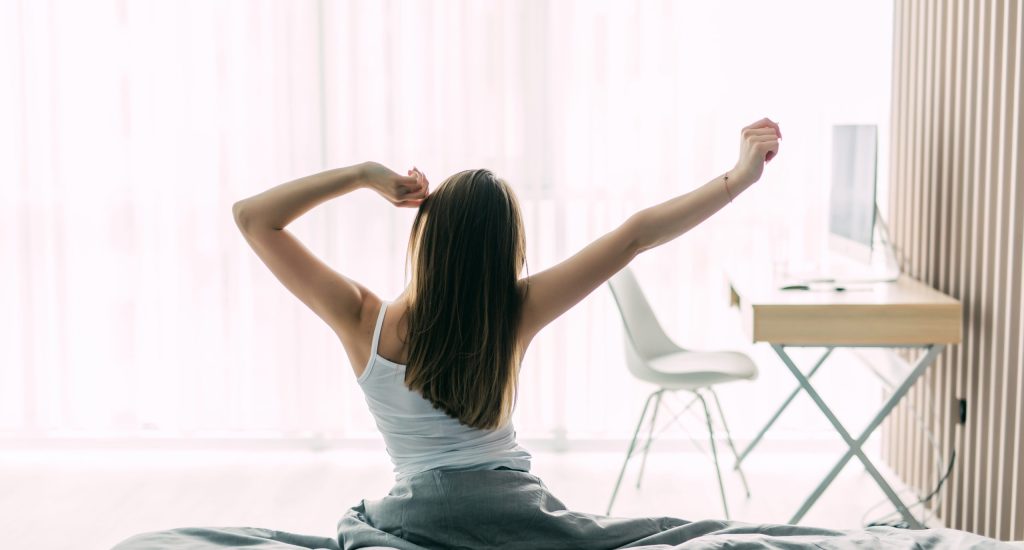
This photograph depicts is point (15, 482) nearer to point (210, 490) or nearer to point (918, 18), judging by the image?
point (210, 490)

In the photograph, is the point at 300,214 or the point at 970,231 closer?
the point at 300,214

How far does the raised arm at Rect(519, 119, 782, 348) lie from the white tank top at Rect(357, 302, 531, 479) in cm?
19

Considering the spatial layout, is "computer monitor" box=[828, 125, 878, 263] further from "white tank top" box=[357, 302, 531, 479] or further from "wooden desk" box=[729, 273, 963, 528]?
"white tank top" box=[357, 302, 531, 479]

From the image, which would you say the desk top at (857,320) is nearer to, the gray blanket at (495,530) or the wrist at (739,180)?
the wrist at (739,180)

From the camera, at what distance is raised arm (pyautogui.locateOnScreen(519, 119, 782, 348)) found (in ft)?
5.91

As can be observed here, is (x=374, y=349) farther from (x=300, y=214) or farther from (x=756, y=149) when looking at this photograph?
(x=756, y=149)

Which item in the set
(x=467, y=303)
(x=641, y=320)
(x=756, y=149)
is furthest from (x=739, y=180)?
(x=641, y=320)

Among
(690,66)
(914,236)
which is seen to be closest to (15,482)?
(690,66)

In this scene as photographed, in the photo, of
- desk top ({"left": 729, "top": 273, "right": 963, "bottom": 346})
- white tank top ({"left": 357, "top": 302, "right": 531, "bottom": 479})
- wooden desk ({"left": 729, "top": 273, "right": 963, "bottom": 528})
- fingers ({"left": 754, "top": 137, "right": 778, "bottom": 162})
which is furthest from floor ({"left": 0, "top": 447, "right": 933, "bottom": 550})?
fingers ({"left": 754, "top": 137, "right": 778, "bottom": 162})

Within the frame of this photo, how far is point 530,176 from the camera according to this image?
427 centimetres

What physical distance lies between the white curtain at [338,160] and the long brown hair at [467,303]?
250 centimetres

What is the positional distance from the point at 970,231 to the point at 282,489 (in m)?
2.49

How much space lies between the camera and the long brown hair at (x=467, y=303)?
1717 millimetres

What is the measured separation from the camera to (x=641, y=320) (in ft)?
12.6
